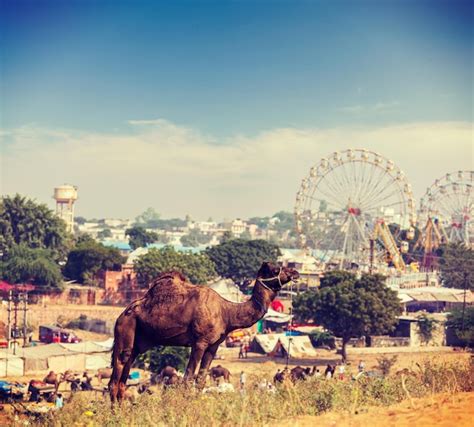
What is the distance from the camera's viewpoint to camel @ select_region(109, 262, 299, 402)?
1753 cm

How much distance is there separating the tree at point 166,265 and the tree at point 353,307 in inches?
962

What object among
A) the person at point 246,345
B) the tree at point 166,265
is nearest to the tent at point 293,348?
the person at point 246,345

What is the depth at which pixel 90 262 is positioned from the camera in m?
84.1

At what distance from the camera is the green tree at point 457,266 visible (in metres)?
85.7

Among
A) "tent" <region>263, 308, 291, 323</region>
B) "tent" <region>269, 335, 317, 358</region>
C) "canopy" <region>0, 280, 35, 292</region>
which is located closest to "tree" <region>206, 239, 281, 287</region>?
"canopy" <region>0, 280, 35, 292</region>

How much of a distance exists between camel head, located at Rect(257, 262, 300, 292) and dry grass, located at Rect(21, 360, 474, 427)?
230 cm

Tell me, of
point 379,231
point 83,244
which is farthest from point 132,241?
point 379,231

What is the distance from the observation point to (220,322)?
1775 cm

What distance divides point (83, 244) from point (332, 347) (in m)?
38.2

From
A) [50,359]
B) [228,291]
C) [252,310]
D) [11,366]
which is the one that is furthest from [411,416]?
[228,291]

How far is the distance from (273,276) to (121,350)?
12.7 feet

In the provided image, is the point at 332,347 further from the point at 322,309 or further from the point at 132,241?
the point at 132,241

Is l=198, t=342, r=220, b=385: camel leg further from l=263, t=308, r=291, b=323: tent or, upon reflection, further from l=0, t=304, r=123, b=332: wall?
l=0, t=304, r=123, b=332: wall

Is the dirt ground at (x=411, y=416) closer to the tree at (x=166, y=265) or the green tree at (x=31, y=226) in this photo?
the tree at (x=166, y=265)
